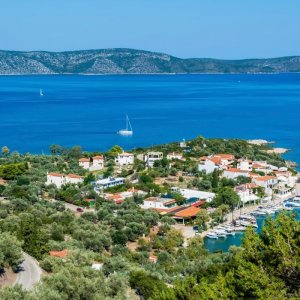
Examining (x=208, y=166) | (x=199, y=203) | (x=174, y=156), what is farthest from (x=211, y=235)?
(x=174, y=156)

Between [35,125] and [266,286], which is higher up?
[266,286]

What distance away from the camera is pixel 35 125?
63469 mm

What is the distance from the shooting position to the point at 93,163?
35594 millimetres

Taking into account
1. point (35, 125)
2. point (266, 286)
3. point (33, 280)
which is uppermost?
point (266, 286)

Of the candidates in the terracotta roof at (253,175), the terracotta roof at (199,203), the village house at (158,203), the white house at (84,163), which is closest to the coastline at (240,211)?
the terracotta roof at (199,203)

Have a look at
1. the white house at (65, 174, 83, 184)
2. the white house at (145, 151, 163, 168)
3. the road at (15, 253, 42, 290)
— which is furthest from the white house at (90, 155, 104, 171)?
the road at (15, 253, 42, 290)

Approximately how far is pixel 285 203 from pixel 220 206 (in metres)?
4.10

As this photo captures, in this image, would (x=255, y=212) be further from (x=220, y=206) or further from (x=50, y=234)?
(x=50, y=234)

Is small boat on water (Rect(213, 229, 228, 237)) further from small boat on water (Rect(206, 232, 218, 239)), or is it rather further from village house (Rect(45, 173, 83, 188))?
village house (Rect(45, 173, 83, 188))

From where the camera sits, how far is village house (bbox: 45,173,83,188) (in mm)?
29795

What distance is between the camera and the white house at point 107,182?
2949cm

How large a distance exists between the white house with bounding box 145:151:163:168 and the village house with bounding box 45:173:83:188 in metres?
5.48

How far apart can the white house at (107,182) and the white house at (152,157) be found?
384 cm

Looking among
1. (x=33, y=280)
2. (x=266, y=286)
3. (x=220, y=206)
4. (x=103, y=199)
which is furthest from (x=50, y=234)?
(x=266, y=286)
